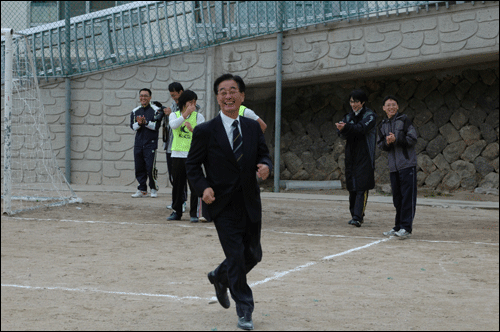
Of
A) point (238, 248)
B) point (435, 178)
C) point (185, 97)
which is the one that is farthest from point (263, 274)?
point (435, 178)

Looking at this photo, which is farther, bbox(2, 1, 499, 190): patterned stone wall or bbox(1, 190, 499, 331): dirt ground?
bbox(2, 1, 499, 190): patterned stone wall

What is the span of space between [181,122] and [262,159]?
14.6 ft

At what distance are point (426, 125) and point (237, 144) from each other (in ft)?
36.9

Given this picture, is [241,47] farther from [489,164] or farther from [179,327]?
[179,327]

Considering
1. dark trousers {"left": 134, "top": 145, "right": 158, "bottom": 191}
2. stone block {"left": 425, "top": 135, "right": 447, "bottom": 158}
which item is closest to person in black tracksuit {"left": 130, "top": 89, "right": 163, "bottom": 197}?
dark trousers {"left": 134, "top": 145, "right": 158, "bottom": 191}

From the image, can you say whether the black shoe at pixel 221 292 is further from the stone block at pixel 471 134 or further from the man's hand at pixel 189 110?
the stone block at pixel 471 134

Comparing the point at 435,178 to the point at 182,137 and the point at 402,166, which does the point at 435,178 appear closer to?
the point at 402,166

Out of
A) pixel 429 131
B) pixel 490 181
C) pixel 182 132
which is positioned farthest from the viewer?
pixel 429 131

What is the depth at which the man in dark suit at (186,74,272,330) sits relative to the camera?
14.9ft

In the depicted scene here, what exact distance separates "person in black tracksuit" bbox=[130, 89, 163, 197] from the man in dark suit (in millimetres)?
7539

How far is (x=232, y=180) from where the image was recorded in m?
4.59

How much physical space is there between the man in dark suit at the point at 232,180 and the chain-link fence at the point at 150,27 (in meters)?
9.75

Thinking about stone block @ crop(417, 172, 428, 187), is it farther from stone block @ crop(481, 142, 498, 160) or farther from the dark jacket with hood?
the dark jacket with hood

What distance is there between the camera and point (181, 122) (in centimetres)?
899
